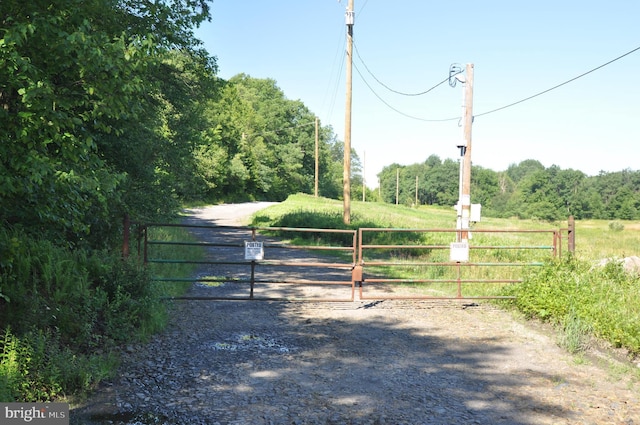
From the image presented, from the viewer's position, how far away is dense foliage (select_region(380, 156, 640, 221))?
118500mm

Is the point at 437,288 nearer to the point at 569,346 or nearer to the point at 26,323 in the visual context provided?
the point at 569,346

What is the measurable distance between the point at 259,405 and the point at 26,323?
9.84 ft

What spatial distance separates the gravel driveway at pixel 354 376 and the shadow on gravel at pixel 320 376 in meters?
0.02

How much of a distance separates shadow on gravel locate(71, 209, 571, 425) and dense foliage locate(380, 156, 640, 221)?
3713 inches

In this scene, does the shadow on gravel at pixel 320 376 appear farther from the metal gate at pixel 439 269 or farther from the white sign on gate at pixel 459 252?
the white sign on gate at pixel 459 252

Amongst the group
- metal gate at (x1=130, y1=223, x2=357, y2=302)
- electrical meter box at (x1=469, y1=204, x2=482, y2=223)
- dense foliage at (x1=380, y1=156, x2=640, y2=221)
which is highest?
dense foliage at (x1=380, y1=156, x2=640, y2=221)

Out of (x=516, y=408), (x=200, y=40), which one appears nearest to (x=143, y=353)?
(x=516, y=408)

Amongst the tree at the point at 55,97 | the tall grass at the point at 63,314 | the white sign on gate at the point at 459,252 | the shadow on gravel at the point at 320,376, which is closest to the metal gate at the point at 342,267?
the white sign on gate at the point at 459,252

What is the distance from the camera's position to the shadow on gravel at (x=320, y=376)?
16.5 feet

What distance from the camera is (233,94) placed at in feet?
247

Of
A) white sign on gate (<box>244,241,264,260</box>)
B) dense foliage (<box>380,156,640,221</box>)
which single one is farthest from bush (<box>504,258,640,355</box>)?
dense foliage (<box>380,156,640,221</box>)

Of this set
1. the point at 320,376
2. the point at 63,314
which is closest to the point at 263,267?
the point at 63,314

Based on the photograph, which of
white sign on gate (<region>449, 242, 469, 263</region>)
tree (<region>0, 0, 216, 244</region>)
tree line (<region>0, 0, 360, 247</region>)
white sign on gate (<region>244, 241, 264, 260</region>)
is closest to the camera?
tree (<region>0, 0, 216, 244</region>)

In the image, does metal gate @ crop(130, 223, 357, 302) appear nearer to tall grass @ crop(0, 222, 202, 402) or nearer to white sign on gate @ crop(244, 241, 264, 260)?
white sign on gate @ crop(244, 241, 264, 260)
